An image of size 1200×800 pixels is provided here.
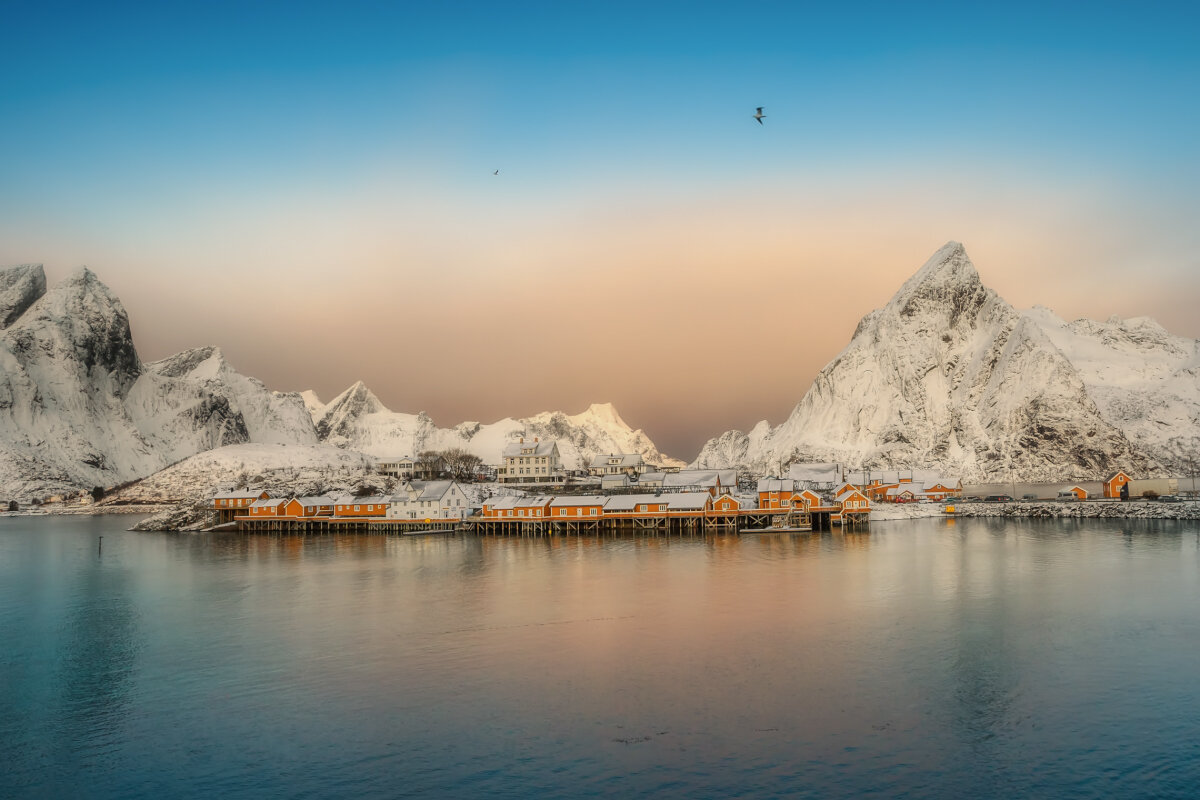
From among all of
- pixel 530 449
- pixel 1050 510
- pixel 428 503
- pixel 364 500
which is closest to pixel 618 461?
pixel 530 449

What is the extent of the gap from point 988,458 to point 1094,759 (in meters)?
127

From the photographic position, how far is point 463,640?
29406 mm

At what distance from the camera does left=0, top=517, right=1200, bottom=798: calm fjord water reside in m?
17.5

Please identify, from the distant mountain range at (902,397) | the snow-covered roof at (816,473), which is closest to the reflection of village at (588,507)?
the snow-covered roof at (816,473)

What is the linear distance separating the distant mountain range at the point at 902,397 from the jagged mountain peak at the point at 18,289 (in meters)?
0.31

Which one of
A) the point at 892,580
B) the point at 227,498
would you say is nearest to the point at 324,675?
the point at 892,580

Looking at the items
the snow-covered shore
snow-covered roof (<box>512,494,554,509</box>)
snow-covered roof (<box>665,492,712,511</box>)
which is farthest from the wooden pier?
the snow-covered shore

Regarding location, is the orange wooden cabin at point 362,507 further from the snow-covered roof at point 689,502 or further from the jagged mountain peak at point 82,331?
the jagged mountain peak at point 82,331

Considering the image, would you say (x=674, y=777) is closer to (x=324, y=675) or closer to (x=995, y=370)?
(x=324, y=675)

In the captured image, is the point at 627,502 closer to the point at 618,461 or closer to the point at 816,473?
the point at 618,461

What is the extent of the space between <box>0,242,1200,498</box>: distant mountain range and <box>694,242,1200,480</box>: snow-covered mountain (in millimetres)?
286

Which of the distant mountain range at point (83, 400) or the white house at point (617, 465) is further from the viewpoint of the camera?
the distant mountain range at point (83, 400)

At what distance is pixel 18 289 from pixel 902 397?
18570 cm

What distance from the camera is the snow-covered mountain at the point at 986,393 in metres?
128
